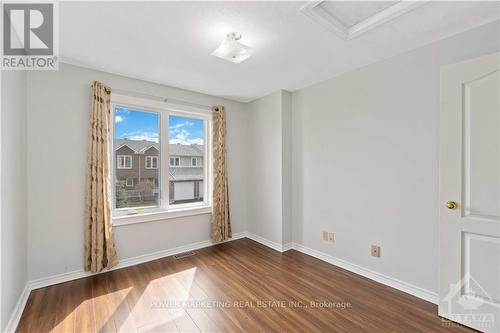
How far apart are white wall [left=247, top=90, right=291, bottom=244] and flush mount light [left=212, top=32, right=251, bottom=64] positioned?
1536 mm

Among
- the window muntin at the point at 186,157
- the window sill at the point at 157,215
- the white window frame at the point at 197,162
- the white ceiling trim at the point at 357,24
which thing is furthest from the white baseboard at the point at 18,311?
the white ceiling trim at the point at 357,24

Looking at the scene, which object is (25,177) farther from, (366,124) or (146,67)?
(366,124)

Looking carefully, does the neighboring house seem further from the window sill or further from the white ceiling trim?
the white ceiling trim

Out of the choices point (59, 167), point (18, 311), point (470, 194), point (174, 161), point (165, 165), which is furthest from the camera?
point (174, 161)

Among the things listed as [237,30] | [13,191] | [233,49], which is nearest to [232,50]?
[233,49]

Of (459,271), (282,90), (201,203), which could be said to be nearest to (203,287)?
(201,203)

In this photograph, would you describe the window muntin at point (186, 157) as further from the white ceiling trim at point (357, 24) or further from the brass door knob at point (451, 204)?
the brass door knob at point (451, 204)

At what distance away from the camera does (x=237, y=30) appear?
75.3 inches

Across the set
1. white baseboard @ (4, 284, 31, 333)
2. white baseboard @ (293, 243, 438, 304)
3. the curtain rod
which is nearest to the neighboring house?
the curtain rod

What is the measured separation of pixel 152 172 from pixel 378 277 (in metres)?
3.16

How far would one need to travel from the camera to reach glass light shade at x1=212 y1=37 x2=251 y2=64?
1.92 meters

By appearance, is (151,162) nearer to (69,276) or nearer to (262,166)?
(69,276)

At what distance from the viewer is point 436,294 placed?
208 cm

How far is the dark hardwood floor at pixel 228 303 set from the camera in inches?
71.9
